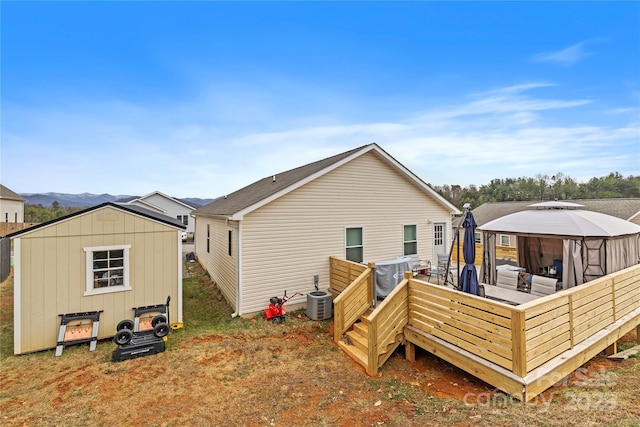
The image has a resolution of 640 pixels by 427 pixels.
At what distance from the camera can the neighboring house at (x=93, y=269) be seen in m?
6.36

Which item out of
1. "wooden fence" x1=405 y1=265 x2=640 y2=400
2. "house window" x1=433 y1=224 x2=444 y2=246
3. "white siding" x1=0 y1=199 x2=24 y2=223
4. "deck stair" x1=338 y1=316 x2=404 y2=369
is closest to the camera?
"wooden fence" x1=405 y1=265 x2=640 y2=400

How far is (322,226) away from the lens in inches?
387

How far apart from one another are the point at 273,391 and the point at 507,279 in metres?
7.73

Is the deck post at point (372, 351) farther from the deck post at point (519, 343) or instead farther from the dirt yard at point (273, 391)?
the deck post at point (519, 343)

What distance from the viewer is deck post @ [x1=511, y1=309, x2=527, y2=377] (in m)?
4.29

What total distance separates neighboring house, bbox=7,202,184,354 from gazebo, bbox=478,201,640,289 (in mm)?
9711

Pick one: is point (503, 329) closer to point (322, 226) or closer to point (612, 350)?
point (612, 350)

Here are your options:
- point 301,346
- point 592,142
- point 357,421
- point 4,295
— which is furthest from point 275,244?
point 592,142

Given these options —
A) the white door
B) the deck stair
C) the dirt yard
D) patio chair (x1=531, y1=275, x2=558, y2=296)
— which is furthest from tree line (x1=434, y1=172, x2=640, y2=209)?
the dirt yard

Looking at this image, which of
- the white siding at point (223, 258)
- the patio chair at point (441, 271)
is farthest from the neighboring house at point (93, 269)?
the patio chair at point (441, 271)

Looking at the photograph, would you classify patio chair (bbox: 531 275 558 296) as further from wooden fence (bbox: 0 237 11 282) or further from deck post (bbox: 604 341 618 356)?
wooden fence (bbox: 0 237 11 282)

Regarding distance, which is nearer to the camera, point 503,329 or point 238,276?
point 503,329

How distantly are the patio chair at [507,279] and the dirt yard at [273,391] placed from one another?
8.75 feet

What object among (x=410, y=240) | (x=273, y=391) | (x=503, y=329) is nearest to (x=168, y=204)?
(x=410, y=240)
